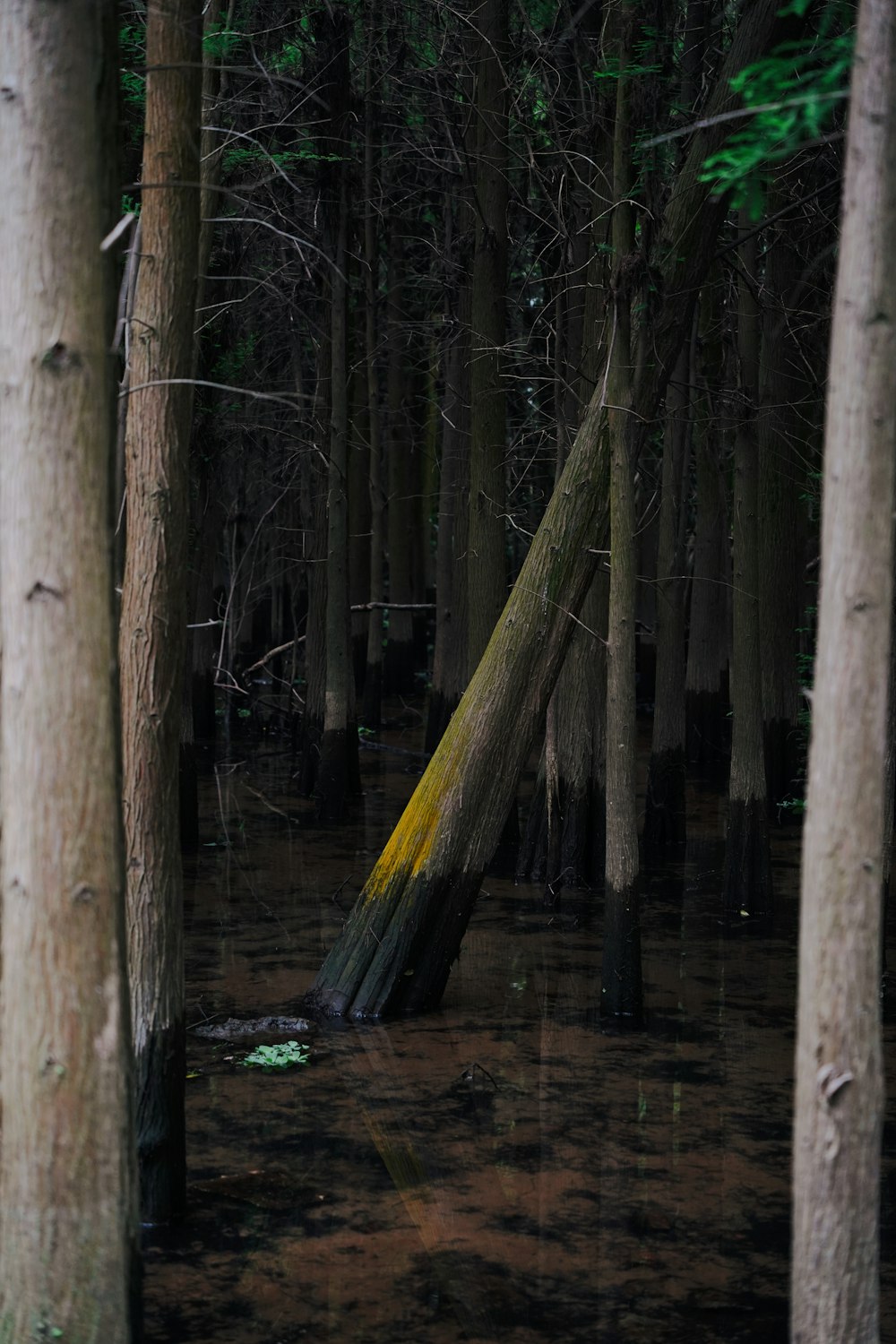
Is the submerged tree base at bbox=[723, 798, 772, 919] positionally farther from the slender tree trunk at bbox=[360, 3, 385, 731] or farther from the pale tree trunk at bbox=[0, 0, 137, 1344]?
the pale tree trunk at bbox=[0, 0, 137, 1344]

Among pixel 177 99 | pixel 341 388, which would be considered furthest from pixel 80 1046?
pixel 341 388

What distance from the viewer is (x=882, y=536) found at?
3.77 meters

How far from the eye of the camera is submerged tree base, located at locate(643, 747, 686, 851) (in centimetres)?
1501

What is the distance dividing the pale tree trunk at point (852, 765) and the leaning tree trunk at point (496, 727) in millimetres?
5365

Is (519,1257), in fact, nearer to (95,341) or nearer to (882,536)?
(882,536)

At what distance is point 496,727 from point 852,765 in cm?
561

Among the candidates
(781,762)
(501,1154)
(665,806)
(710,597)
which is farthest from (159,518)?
(710,597)

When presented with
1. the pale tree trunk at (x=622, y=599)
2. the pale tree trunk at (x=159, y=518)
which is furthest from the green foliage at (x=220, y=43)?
the pale tree trunk at (x=159, y=518)

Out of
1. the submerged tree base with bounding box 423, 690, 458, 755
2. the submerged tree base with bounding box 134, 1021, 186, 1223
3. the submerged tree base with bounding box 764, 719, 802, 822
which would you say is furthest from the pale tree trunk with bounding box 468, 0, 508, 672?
the submerged tree base with bounding box 134, 1021, 186, 1223

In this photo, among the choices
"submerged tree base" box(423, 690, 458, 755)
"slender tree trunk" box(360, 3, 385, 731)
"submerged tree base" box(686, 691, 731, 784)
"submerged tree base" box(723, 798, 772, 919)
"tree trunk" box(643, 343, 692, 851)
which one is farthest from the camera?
"submerged tree base" box(686, 691, 731, 784)

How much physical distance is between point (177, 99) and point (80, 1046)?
3883mm

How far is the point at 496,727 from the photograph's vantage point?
9.37m

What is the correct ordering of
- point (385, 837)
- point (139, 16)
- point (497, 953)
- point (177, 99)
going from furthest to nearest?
point (385, 837), point (497, 953), point (139, 16), point (177, 99)

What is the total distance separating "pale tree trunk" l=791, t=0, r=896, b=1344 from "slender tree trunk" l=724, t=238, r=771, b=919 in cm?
781
